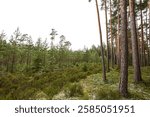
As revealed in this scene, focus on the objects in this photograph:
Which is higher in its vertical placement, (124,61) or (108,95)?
(124,61)

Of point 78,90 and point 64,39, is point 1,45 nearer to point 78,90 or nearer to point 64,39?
point 64,39

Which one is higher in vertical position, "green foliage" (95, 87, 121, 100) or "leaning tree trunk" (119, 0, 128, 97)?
"leaning tree trunk" (119, 0, 128, 97)

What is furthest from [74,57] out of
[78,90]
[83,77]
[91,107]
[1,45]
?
[91,107]

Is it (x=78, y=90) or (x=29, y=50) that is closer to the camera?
(x=78, y=90)

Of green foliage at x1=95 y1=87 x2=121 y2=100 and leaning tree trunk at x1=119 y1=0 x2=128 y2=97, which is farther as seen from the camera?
leaning tree trunk at x1=119 y1=0 x2=128 y2=97

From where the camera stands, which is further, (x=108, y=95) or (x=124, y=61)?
(x=108, y=95)

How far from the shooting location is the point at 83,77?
16.4 m

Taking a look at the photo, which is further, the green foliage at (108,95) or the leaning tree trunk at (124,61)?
the leaning tree trunk at (124,61)

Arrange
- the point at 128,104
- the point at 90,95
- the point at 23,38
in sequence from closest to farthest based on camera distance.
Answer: the point at 128,104
the point at 90,95
the point at 23,38

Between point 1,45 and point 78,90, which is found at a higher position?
point 1,45

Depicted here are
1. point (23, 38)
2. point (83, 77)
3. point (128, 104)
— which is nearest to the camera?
point (128, 104)

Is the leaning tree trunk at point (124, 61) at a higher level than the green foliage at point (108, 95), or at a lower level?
higher

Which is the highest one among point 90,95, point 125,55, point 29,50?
point 29,50

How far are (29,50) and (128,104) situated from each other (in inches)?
2087
